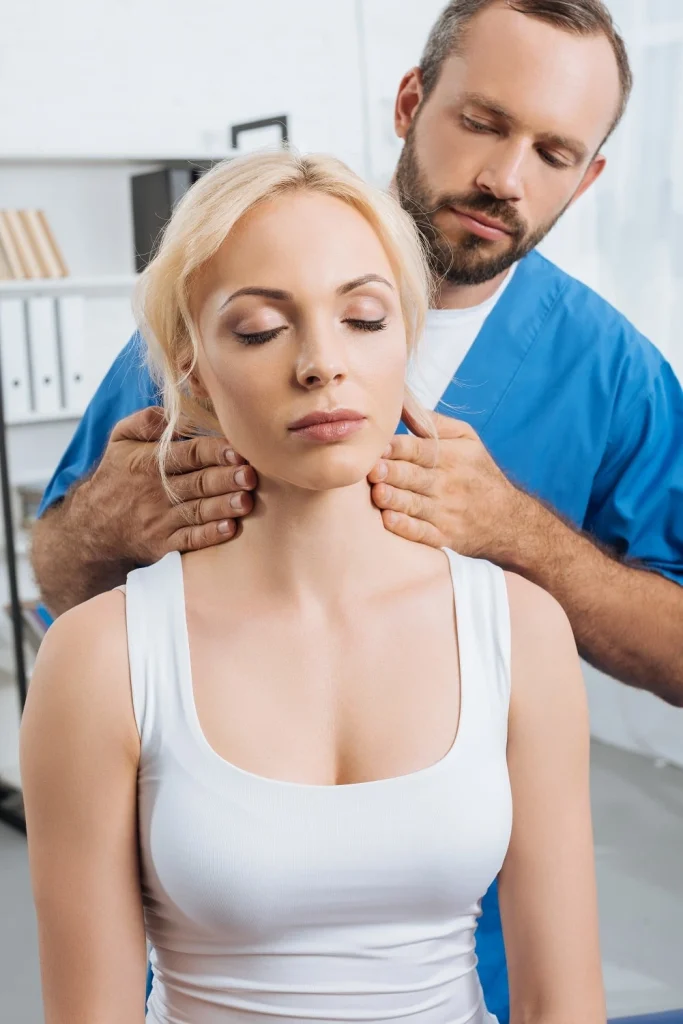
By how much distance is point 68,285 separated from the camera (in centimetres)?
360

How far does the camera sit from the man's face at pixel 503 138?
4.39 feet

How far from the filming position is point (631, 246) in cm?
345

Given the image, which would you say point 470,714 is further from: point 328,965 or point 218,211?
point 218,211

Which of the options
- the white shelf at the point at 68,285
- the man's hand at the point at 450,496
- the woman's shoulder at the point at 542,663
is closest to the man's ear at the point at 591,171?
the man's hand at the point at 450,496

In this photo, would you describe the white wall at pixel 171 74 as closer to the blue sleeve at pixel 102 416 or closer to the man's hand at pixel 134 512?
the blue sleeve at pixel 102 416

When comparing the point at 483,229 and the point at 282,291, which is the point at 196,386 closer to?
the point at 282,291

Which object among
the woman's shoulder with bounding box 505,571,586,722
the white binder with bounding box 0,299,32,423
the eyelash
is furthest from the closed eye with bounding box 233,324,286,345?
the white binder with bounding box 0,299,32,423

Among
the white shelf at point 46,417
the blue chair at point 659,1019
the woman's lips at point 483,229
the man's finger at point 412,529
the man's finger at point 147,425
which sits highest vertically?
the woman's lips at point 483,229

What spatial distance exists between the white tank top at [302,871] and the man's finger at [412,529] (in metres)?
0.17

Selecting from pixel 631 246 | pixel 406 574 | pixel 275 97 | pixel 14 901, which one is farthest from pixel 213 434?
pixel 275 97

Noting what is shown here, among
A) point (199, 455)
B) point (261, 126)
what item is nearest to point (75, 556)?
point (199, 455)

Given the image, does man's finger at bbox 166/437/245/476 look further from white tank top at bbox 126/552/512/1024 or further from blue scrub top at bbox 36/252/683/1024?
blue scrub top at bbox 36/252/683/1024

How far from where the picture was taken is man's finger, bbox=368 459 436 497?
107cm

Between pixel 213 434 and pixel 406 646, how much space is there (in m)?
0.31
